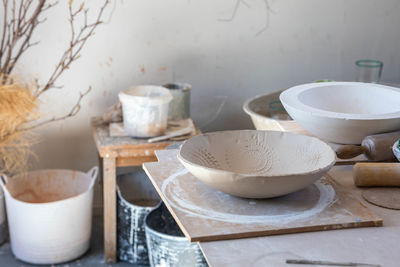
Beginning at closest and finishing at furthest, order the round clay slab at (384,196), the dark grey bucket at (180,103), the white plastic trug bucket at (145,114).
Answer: the round clay slab at (384,196)
the white plastic trug bucket at (145,114)
the dark grey bucket at (180,103)

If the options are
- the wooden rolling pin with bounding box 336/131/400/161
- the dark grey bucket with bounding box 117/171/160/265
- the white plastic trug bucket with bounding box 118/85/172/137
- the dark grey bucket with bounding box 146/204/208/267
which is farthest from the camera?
the dark grey bucket with bounding box 117/171/160/265

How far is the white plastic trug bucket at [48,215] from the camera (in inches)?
94.7

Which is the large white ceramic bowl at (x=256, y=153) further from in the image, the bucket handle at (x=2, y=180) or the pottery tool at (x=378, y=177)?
the bucket handle at (x=2, y=180)

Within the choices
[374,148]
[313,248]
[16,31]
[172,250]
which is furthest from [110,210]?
[313,248]

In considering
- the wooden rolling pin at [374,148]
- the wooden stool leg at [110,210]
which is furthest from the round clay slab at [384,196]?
the wooden stool leg at [110,210]

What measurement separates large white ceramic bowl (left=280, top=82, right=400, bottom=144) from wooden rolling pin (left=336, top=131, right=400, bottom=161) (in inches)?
1.4

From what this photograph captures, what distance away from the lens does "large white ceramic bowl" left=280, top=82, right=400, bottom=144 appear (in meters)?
1.45

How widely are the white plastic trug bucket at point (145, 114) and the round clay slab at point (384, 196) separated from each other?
120 centimetres

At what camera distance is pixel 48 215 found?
239 cm

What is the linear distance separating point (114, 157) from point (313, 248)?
4.67 feet

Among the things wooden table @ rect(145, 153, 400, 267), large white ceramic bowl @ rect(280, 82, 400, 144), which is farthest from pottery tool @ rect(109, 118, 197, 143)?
wooden table @ rect(145, 153, 400, 267)

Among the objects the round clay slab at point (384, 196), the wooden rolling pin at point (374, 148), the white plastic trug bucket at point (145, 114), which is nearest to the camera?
the round clay slab at point (384, 196)

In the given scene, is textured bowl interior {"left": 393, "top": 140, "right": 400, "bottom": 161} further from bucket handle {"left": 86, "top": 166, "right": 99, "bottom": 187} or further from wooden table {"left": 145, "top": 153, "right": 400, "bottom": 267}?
bucket handle {"left": 86, "top": 166, "right": 99, "bottom": 187}

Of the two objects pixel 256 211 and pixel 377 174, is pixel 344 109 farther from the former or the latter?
pixel 256 211
